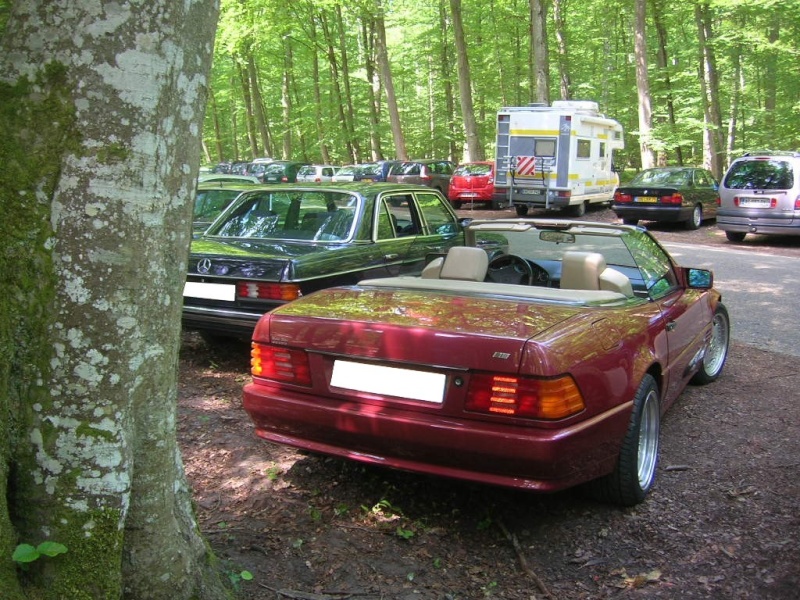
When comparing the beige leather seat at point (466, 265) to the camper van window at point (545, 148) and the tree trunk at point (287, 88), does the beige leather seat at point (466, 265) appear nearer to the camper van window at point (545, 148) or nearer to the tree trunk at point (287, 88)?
the camper van window at point (545, 148)

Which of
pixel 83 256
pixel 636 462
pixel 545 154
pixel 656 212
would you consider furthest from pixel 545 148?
pixel 83 256

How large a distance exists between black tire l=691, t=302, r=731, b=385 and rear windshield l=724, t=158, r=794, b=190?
34.1ft

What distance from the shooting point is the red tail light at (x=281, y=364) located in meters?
3.41

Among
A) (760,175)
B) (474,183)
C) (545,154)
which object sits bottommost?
(474,183)

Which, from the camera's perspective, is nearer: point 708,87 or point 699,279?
point 699,279

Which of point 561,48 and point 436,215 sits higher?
point 561,48

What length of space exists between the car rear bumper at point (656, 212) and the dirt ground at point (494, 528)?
46.9 ft

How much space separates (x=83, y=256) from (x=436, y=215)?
20.1ft

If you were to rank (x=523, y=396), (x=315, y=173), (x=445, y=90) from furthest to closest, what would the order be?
(x=445, y=90) → (x=315, y=173) → (x=523, y=396)

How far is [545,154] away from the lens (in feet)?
66.6

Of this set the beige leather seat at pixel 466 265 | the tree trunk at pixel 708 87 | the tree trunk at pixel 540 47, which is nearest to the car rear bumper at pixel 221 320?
the beige leather seat at pixel 466 265

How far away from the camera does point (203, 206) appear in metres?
9.91

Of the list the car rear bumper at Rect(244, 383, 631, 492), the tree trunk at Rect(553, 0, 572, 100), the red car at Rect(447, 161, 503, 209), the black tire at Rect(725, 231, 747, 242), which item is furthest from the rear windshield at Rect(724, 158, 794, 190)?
the tree trunk at Rect(553, 0, 572, 100)

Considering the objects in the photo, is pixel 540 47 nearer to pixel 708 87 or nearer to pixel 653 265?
pixel 708 87
